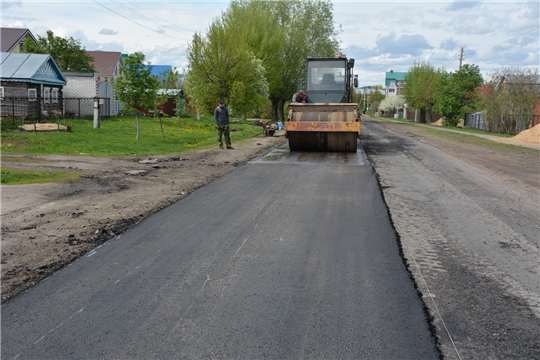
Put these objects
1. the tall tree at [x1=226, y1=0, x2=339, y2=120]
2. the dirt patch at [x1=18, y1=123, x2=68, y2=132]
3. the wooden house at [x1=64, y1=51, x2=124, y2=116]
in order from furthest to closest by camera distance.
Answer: the tall tree at [x1=226, y1=0, x2=339, y2=120] < the wooden house at [x1=64, y1=51, x2=124, y2=116] < the dirt patch at [x1=18, y1=123, x2=68, y2=132]

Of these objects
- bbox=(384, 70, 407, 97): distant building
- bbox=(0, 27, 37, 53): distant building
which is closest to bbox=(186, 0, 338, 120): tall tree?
bbox=(0, 27, 37, 53): distant building

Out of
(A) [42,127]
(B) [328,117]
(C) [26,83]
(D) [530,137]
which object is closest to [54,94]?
(C) [26,83]

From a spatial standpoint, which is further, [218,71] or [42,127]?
[218,71]

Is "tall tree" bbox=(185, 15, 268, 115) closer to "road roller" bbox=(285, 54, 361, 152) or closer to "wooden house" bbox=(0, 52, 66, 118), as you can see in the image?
"wooden house" bbox=(0, 52, 66, 118)

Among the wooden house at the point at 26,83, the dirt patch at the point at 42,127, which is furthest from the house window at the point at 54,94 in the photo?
the dirt patch at the point at 42,127

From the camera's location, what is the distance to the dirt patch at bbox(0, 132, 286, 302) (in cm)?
561

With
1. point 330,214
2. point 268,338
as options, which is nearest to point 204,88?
point 330,214

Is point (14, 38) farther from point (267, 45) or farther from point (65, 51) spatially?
point (267, 45)

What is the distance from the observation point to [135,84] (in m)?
21.5

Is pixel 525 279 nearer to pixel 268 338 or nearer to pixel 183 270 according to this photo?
pixel 268 338

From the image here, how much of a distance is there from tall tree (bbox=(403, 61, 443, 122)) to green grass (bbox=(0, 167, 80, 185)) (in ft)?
189

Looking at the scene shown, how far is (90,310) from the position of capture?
167 inches

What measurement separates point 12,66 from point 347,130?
21742 mm

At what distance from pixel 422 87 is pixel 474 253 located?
62420 mm
